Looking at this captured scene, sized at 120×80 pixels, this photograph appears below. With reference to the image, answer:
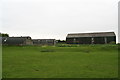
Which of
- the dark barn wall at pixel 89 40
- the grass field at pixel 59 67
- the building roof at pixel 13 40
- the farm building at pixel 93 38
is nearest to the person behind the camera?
the grass field at pixel 59 67

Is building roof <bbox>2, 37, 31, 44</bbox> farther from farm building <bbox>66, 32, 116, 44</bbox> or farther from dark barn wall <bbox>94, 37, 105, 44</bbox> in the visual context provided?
dark barn wall <bbox>94, 37, 105, 44</bbox>

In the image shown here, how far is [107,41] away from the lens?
8912 cm

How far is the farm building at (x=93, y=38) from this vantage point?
88875 mm

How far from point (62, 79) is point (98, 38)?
283ft

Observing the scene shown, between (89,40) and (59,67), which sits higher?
(89,40)

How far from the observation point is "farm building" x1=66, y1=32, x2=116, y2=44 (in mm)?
88875

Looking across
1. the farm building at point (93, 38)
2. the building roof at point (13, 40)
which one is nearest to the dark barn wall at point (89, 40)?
the farm building at point (93, 38)

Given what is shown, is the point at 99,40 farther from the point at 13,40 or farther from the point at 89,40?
the point at 13,40

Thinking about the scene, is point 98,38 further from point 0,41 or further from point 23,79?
point 23,79

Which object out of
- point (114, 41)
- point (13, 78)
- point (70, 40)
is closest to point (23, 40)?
point (70, 40)

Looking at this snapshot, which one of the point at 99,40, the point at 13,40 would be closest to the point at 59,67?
the point at 13,40

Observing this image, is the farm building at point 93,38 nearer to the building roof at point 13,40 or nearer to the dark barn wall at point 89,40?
the dark barn wall at point 89,40

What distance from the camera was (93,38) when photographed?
306 feet

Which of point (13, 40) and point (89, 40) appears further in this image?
point (89, 40)
